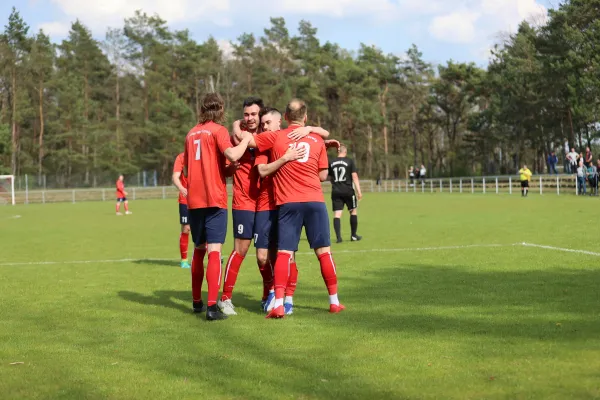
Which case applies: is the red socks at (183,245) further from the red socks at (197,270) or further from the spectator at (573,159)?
the spectator at (573,159)

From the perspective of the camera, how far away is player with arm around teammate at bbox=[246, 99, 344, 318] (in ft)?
23.8

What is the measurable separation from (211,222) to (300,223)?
860 millimetres

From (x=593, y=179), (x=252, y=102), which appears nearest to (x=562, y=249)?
(x=252, y=102)

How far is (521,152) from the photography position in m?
82.9

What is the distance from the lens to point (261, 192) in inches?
299

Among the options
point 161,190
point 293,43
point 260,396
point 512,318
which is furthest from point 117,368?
point 293,43

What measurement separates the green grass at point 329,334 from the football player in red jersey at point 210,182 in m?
0.54

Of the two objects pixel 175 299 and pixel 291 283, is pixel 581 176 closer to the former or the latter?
pixel 175 299

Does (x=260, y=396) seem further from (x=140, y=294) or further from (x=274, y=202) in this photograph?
(x=140, y=294)

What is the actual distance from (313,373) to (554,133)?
75.2 meters

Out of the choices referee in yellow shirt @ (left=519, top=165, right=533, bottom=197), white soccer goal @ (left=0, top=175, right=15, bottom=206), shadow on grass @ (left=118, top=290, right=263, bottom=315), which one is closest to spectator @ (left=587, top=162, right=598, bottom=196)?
referee in yellow shirt @ (left=519, top=165, right=533, bottom=197)

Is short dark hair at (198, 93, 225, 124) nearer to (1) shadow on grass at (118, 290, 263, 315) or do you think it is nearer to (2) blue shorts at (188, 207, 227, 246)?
(2) blue shorts at (188, 207, 227, 246)

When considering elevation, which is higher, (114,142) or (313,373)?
(114,142)

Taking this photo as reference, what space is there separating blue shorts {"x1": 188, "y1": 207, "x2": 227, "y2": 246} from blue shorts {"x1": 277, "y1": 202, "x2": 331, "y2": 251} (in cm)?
57
